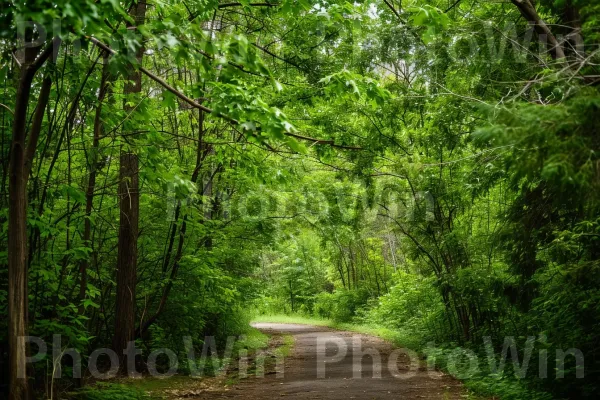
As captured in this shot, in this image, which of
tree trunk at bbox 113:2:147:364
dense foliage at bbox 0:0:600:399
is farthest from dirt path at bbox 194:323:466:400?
tree trunk at bbox 113:2:147:364

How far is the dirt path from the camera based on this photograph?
840 centimetres

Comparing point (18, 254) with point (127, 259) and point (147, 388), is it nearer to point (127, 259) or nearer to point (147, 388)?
point (127, 259)

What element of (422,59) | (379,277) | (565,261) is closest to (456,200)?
(422,59)

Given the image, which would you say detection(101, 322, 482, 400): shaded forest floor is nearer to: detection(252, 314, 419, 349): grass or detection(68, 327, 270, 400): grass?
detection(68, 327, 270, 400): grass

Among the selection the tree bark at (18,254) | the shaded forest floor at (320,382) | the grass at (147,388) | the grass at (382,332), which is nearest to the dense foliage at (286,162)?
the tree bark at (18,254)

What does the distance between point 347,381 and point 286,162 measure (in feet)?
21.9

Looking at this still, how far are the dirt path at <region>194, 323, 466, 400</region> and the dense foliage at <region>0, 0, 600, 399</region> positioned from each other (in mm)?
1012

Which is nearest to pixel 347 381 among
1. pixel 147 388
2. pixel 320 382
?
pixel 320 382

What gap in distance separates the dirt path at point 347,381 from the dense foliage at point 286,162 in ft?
3.32

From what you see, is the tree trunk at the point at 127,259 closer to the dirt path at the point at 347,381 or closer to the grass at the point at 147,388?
the grass at the point at 147,388

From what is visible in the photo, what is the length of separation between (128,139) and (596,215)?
6532mm

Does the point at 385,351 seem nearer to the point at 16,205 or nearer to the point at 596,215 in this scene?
the point at 596,215

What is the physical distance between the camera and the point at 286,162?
14.3 m

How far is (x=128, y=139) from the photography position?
7289 millimetres
